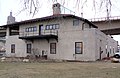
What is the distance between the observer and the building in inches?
1313

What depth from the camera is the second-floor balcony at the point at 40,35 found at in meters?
35.6

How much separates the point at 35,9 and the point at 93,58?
27482mm

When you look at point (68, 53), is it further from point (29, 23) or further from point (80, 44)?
point (29, 23)

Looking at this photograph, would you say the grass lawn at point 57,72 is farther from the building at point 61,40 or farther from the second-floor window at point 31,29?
the second-floor window at point 31,29

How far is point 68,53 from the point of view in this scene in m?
34.9

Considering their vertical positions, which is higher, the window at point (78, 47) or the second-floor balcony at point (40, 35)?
the second-floor balcony at point (40, 35)

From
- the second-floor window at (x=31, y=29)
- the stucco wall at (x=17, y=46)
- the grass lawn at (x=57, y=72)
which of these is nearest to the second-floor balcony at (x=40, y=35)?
the second-floor window at (x=31, y=29)

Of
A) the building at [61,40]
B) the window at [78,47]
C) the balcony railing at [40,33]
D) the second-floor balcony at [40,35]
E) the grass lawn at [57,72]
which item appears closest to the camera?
the grass lawn at [57,72]

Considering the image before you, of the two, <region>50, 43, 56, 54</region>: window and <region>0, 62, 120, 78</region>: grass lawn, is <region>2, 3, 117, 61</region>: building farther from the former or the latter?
<region>0, 62, 120, 78</region>: grass lawn

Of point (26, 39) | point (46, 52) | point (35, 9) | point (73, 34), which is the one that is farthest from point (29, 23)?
point (35, 9)

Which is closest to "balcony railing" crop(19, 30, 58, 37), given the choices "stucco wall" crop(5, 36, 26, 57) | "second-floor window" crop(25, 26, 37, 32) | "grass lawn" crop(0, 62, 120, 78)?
"second-floor window" crop(25, 26, 37, 32)

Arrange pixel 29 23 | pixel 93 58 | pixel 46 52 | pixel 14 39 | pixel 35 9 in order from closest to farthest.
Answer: pixel 35 9
pixel 93 58
pixel 46 52
pixel 29 23
pixel 14 39

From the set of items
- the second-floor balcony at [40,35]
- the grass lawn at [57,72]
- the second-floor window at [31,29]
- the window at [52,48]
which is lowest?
the grass lawn at [57,72]

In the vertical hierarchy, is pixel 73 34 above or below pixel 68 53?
above
